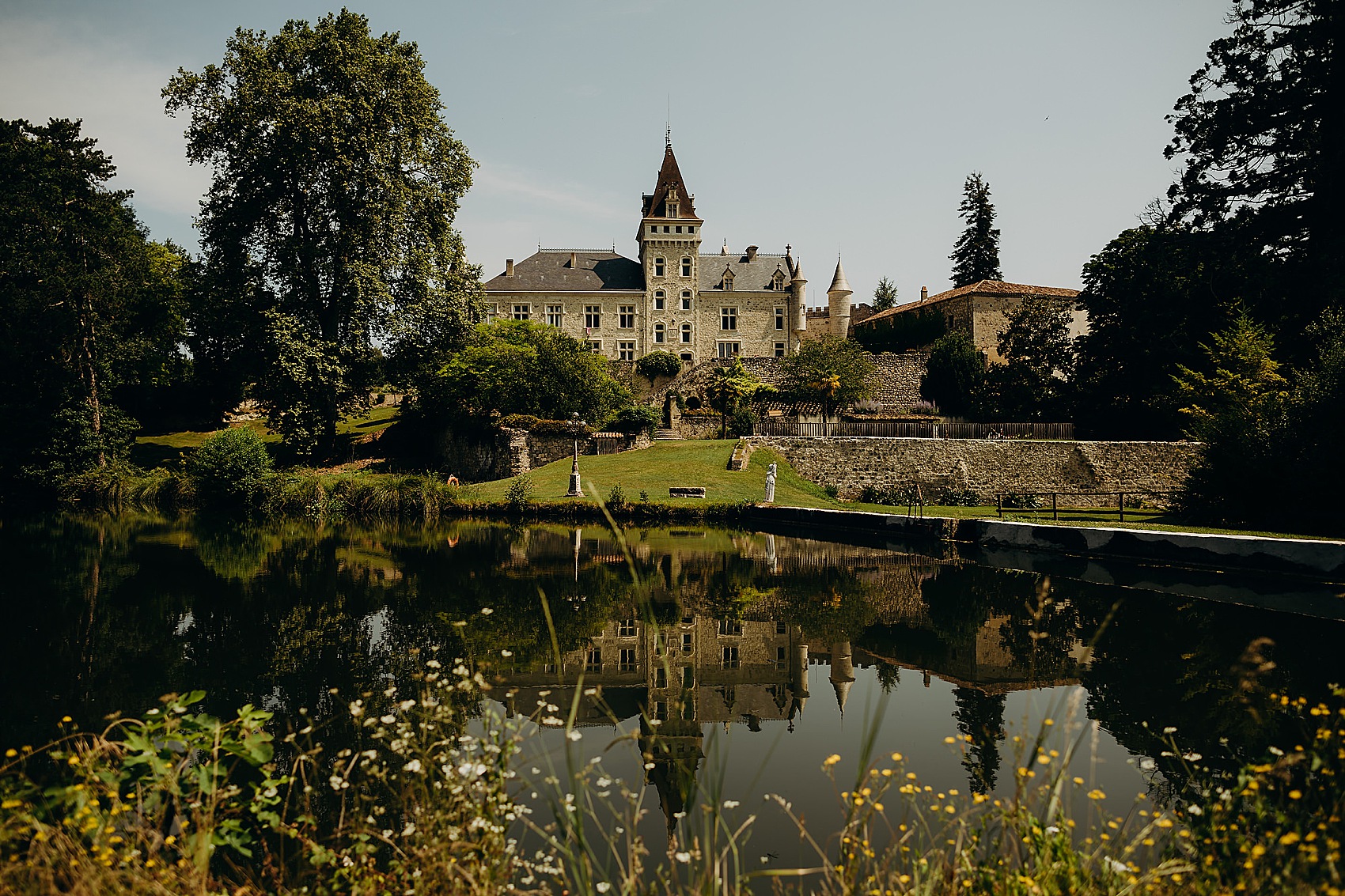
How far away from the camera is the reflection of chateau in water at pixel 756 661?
21.1 feet

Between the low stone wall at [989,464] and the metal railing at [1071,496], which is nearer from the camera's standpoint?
the metal railing at [1071,496]

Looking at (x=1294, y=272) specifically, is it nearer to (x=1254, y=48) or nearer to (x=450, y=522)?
(x=1254, y=48)

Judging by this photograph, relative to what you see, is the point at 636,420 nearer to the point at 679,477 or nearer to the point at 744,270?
the point at 679,477

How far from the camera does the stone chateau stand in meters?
57.0

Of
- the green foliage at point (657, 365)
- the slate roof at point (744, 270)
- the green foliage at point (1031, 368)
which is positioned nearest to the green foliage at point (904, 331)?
the slate roof at point (744, 270)

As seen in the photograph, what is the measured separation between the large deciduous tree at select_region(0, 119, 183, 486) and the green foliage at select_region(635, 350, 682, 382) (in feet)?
88.0

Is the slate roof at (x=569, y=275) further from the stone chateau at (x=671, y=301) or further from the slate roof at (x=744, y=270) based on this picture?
the slate roof at (x=744, y=270)

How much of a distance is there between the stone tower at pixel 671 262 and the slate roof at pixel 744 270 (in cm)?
181

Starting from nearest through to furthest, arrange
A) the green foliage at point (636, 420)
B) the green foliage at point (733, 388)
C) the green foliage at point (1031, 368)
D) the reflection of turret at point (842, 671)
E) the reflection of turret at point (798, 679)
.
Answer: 1. the reflection of turret at point (798, 679)
2. the reflection of turret at point (842, 671)
3. the green foliage at point (636, 420)
4. the green foliage at point (1031, 368)
5. the green foliage at point (733, 388)

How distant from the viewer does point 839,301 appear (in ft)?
187

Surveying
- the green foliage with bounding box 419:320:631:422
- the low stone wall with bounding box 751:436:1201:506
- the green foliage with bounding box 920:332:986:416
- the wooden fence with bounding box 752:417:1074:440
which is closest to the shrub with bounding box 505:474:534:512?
the green foliage with bounding box 419:320:631:422

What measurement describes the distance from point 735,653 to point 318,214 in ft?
99.8

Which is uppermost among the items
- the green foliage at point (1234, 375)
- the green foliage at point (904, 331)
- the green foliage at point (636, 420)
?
the green foliage at point (904, 331)

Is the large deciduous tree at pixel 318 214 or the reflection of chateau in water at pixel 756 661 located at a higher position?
the large deciduous tree at pixel 318 214
